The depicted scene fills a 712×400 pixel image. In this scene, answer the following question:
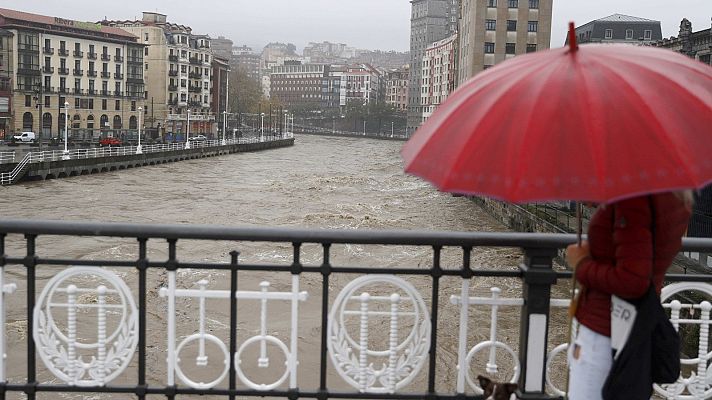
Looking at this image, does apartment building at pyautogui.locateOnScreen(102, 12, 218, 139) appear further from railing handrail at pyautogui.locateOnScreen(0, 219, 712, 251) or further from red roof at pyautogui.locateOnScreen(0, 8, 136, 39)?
railing handrail at pyautogui.locateOnScreen(0, 219, 712, 251)

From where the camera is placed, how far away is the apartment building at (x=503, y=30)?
60.0 m

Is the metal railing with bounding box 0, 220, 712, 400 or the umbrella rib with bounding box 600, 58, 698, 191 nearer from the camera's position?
the umbrella rib with bounding box 600, 58, 698, 191

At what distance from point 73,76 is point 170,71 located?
18720mm

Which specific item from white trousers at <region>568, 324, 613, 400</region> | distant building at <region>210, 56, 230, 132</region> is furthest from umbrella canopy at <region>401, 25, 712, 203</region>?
distant building at <region>210, 56, 230, 132</region>

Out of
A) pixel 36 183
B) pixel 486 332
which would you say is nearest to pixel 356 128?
pixel 36 183

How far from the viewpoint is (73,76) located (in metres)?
85.6

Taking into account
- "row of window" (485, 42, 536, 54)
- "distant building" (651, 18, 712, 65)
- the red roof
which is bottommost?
"distant building" (651, 18, 712, 65)

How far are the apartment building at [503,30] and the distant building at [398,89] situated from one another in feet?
372

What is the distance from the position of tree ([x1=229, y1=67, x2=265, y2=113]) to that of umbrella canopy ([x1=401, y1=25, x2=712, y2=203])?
140 meters

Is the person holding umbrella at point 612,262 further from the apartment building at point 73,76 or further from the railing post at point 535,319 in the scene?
the apartment building at point 73,76

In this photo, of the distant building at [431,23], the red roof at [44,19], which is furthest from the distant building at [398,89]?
the red roof at [44,19]

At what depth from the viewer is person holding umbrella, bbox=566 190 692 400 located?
103 inches

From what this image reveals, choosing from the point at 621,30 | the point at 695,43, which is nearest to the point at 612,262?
the point at 695,43

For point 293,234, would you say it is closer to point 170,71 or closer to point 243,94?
point 170,71
